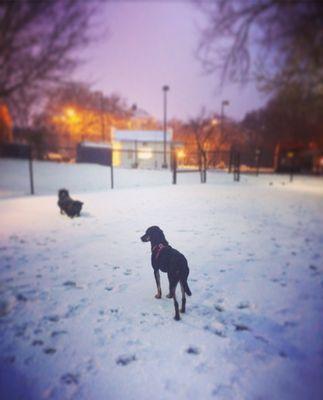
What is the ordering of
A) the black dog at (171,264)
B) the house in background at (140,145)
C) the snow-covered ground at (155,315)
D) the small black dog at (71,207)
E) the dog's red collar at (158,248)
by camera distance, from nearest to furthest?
the snow-covered ground at (155,315) < the black dog at (171,264) < the dog's red collar at (158,248) < the small black dog at (71,207) < the house in background at (140,145)

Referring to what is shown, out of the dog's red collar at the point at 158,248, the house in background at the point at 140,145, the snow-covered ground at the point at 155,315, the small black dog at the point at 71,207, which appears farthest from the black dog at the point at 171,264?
the house in background at the point at 140,145

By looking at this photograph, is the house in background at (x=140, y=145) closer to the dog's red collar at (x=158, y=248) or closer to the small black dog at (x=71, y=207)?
the small black dog at (x=71, y=207)

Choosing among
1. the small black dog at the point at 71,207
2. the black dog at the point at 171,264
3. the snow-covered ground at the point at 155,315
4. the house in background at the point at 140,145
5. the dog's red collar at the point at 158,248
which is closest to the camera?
the snow-covered ground at the point at 155,315

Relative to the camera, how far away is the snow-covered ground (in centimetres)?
251

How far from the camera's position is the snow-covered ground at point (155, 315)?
251 cm

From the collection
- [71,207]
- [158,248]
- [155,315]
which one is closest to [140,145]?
[71,207]

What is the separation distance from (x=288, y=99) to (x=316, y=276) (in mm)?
8945

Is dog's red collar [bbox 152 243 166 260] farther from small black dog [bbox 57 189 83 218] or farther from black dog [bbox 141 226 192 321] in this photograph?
small black dog [bbox 57 189 83 218]

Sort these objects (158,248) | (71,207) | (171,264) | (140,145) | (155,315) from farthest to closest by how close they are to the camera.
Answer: (140,145) → (71,207) → (158,248) → (155,315) → (171,264)

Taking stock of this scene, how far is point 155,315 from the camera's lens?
3.48 meters

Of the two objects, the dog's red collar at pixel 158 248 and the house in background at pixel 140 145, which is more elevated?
the house in background at pixel 140 145

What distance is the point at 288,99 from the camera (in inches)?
450

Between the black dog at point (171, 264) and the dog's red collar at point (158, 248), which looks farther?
the dog's red collar at point (158, 248)

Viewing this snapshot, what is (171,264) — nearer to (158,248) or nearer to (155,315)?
(158,248)
